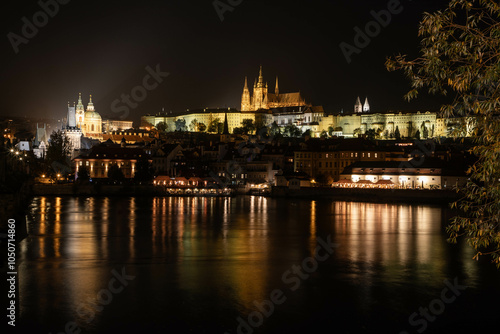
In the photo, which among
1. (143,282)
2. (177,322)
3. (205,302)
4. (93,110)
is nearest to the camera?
(177,322)

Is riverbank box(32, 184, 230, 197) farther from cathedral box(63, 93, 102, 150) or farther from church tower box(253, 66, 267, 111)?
church tower box(253, 66, 267, 111)

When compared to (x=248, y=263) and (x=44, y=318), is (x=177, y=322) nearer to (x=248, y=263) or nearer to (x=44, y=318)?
(x=44, y=318)

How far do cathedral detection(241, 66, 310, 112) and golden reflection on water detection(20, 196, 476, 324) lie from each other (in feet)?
321

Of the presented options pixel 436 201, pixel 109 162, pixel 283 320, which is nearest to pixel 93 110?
pixel 109 162

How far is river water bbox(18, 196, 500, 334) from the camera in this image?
9.53 m

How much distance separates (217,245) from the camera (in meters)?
17.6

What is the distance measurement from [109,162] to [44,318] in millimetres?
44436

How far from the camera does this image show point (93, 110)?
9925 centimetres

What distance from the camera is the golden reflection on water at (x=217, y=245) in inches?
492

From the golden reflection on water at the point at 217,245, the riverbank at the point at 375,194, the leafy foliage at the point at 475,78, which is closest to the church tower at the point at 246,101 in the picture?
the riverbank at the point at 375,194

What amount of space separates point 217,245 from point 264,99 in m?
112

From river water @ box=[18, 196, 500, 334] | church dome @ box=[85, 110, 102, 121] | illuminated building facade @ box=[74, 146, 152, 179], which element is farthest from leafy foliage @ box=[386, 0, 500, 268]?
church dome @ box=[85, 110, 102, 121]

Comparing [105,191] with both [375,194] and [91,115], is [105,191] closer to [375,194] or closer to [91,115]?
[375,194]

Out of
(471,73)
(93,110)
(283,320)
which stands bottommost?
(283,320)
